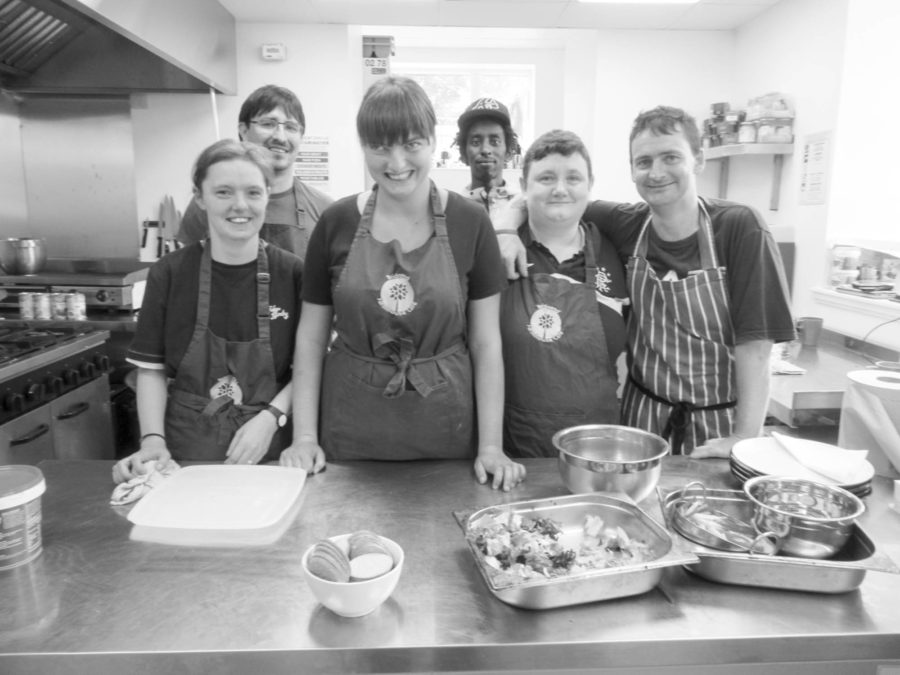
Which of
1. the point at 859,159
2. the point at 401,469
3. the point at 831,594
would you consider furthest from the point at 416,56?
the point at 831,594

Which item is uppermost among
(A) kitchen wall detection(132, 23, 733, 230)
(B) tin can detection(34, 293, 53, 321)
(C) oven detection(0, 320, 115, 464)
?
(A) kitchen wall detection(132, 23, 733, 230)

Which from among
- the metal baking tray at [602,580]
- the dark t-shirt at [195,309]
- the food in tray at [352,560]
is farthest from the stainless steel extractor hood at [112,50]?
the metal baking tray at [602,580]

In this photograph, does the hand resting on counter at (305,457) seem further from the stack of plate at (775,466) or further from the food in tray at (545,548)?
the stack of plate at (775,466)

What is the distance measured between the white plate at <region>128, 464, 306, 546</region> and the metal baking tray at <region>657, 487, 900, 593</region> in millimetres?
733

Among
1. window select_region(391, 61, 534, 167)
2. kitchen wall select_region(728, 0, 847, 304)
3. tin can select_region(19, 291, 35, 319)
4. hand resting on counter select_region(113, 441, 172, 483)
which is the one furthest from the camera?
window select_region(391, 61, 534, 167)

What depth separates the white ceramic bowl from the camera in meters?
0.91

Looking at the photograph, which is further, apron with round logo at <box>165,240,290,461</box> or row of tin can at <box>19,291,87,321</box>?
row of tin can at <box>19,291,87,321</box>

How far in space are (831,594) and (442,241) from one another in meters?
0.99

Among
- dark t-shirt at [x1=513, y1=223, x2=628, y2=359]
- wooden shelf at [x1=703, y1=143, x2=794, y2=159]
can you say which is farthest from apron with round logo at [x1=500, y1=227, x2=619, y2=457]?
wooden shelf at [x1=703, y1=143, x2=794, y2=159]

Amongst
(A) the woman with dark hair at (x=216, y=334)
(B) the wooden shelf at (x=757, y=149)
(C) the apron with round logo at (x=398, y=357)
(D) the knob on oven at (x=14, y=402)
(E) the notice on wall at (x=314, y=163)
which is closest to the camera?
(C) the apron with round logo at (x=398, y=357)

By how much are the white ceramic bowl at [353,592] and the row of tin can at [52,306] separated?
2467 millimetres

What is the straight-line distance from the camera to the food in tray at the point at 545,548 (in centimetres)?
98

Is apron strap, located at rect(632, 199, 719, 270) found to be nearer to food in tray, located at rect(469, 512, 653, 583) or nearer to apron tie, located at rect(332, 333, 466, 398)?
apron tie, located at rect(332, 333, 466, 398)

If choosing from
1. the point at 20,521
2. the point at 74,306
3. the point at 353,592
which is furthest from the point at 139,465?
the point at 74,306
